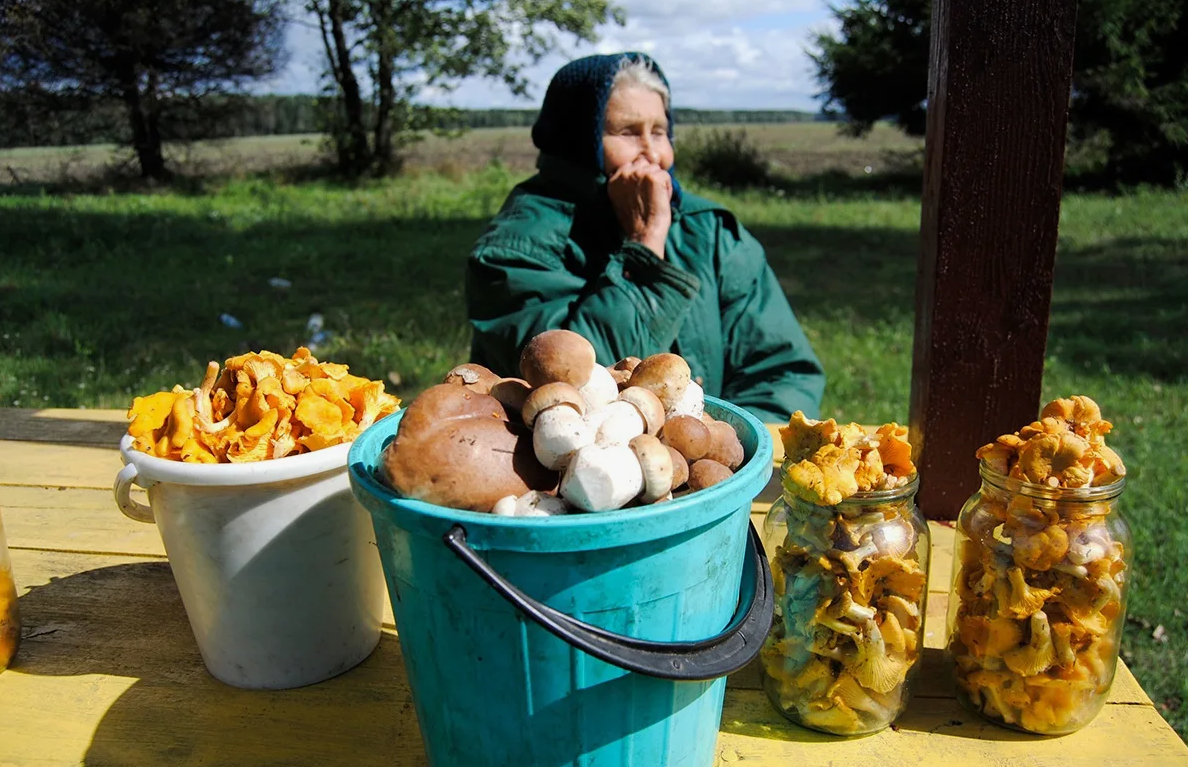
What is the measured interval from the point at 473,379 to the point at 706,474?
0.33m

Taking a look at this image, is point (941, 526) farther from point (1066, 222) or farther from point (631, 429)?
point (1066, 222)

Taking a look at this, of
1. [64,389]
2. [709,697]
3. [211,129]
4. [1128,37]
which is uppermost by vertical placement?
[1128,37]

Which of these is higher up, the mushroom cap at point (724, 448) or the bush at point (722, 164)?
the bush at point (722, 164)

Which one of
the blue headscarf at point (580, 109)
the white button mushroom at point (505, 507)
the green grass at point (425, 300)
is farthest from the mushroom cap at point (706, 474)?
the green grass at point (425, 300)

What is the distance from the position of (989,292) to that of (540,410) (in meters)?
1.03

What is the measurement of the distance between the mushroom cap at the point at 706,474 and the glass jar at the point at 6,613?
1016 millimetres

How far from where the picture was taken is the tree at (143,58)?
10.8 metres

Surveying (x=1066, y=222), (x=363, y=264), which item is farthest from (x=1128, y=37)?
(x=363, y=264)

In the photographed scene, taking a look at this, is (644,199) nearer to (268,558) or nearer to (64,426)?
(268,558)

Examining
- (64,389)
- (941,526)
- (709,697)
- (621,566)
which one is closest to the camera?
(621,566)

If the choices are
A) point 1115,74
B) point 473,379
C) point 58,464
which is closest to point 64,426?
point 58,464

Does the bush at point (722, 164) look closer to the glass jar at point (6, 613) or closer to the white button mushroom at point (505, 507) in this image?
the glass jar at point (6, 613)

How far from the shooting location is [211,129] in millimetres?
12477

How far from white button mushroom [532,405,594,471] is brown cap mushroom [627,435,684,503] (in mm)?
53
